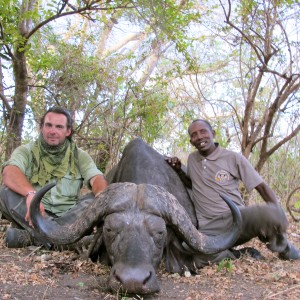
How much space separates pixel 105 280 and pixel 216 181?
1.87 m

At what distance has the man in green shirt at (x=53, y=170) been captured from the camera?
204 inches

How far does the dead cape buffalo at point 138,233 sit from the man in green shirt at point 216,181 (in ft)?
2.51

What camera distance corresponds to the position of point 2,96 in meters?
7.58

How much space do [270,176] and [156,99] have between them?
117 inches

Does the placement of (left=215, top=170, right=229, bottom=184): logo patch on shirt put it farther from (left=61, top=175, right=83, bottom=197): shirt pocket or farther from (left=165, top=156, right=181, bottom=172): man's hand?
(left=61, top=175, right=83, bottom=197): shirt pocket

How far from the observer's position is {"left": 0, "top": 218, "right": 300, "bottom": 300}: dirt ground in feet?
11.1

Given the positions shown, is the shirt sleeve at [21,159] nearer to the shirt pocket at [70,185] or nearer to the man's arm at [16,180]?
the man's arm at [16,180]

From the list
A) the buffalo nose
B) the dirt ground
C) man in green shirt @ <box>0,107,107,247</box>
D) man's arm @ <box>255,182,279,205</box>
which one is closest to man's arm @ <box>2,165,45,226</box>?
man in green shirt @ <box>0,107,107,247</box>

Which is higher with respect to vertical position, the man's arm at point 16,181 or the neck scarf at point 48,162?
the neck scarf at point 48,162

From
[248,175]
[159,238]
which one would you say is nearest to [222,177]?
[248,175]

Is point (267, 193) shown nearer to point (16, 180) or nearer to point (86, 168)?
point (86, 168)

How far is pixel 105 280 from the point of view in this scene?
11.9 ft

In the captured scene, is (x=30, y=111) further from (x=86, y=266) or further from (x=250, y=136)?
(x=86, y=266)

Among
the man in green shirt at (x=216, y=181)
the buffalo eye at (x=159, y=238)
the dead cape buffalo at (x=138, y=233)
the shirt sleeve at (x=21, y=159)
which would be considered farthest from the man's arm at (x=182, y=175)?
the buffalo eye at (x=159, y=238)
